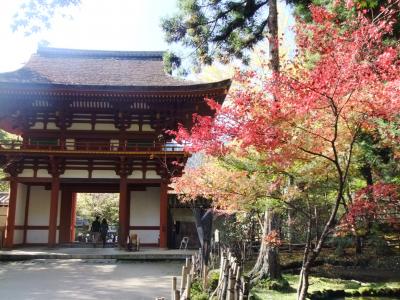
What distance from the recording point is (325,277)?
11.6m

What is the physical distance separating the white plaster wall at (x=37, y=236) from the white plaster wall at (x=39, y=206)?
0.32 meters

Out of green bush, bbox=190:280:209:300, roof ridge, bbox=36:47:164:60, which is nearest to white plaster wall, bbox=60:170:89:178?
roof ridge, bbox=36:47:164:60

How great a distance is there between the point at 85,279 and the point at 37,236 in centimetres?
774

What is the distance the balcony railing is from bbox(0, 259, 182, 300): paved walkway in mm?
4203

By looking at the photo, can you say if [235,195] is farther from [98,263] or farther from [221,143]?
[98,263]

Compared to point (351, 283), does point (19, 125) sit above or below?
above

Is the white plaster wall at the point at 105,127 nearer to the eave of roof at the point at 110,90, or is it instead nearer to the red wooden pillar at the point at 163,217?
the eave of roof at the point at 110,90

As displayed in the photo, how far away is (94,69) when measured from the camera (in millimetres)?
18953

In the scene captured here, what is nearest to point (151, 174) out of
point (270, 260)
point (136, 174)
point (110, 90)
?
point (136, 174)

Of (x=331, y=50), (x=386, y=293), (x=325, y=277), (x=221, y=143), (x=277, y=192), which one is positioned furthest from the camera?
(x=325, y=277)

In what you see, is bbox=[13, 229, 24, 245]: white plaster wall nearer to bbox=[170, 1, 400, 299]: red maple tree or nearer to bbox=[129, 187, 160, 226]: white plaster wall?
bbox=[129, 187, 160, 226]: white plaster wall

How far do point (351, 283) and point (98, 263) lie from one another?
739cm

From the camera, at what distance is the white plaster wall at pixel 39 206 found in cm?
1659

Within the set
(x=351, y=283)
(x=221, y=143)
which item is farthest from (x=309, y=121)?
(x=351, y=283)
